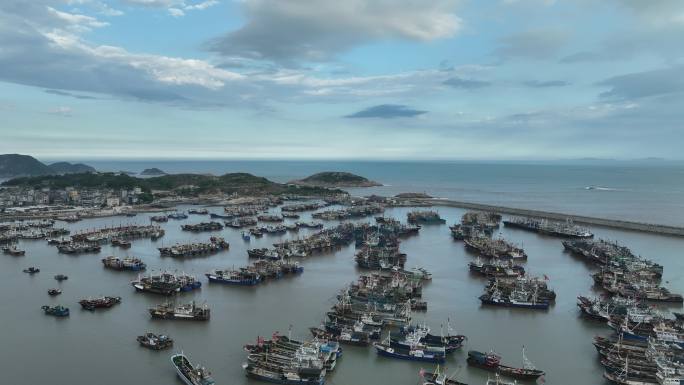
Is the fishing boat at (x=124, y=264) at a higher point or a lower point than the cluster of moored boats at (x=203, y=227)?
lower

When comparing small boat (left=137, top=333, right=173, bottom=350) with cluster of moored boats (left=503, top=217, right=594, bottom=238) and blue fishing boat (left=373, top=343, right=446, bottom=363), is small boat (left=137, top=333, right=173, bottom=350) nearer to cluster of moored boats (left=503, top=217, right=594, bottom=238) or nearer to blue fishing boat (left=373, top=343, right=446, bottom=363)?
blue fishing boat (left=373, top=343, right=446, bottom=363)

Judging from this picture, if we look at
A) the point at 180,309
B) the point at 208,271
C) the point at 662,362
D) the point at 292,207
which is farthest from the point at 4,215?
the point at 662,362

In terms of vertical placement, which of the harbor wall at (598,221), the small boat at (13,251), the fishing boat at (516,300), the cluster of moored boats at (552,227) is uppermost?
the harbor wall at (598,221)

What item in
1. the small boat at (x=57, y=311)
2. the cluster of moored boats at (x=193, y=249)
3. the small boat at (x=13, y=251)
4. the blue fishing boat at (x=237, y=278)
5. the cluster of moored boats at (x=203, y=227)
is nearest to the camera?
the small boat at (x=57, y=311)

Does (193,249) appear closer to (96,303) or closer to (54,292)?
(54,292)

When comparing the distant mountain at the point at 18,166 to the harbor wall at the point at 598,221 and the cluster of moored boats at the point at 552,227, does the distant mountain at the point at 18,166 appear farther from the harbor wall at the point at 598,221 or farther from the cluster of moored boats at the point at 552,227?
the cluster of moored boats at the point at 552,227

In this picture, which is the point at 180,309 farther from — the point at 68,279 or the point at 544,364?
the point at 544,364

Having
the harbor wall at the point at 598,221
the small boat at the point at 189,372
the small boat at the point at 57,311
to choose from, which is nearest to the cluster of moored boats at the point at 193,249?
the small boat at the point at 57,311
